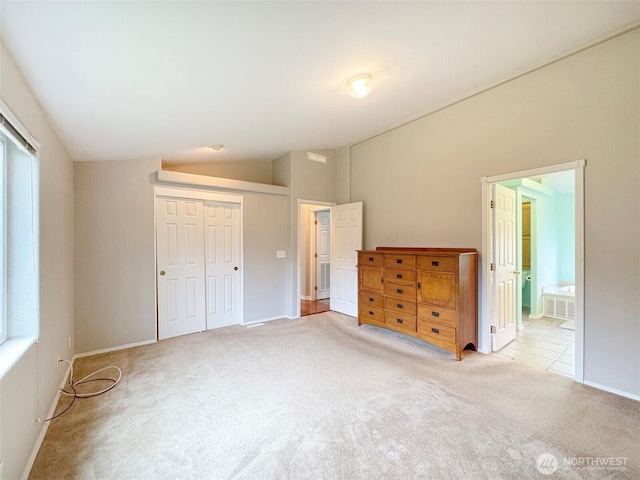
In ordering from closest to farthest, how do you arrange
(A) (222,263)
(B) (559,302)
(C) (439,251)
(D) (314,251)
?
(C) (439,251)
(A) (222,263)
(B) (559,302)
(D) (314,251)

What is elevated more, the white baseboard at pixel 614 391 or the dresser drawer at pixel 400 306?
the dresser drawer at pixel 400 306

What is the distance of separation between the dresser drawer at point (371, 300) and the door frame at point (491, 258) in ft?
3.98

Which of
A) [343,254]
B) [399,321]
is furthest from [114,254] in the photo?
[399,321]

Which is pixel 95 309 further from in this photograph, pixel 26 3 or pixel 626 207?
pixel 626 207

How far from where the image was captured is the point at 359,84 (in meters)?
2.42

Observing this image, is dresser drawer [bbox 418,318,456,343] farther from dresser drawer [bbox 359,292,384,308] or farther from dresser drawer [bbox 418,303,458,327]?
dresser drawer [bbox 359,292,384,308]

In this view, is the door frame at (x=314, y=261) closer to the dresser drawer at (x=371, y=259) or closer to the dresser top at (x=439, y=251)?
the dresser drawer at (x=371, y=259)

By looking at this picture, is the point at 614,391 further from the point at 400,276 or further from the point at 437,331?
the point at 400,276

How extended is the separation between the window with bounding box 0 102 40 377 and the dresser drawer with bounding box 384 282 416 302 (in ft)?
11.1

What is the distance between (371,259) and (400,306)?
0.78 meters

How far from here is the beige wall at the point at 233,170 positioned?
4.23 metres

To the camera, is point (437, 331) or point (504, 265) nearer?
point (437, 331)

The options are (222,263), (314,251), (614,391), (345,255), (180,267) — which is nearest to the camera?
(614,391)

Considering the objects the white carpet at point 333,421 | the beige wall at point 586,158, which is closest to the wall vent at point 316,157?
the beige wall at point 586,158
